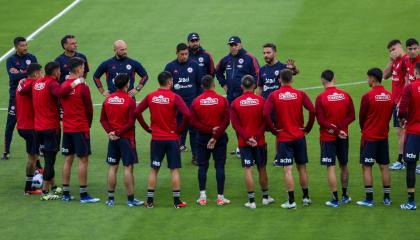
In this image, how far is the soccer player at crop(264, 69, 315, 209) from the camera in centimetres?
1728

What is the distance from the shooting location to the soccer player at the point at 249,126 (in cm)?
1742

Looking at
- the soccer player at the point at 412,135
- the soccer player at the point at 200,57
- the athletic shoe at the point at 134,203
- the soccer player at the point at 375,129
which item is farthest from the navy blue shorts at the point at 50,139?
the soccer player at the point at 412,135

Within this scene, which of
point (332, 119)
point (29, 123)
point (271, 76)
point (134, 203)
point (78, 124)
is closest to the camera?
point (332, 119)

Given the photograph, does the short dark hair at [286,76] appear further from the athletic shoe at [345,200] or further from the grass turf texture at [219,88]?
the athletic shoe at [345,200]

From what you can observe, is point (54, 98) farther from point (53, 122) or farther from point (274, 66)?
point (274, 66)

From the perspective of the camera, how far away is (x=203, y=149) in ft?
58.5

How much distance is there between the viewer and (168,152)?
17625 mm

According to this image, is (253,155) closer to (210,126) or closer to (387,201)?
Result: (210,126)

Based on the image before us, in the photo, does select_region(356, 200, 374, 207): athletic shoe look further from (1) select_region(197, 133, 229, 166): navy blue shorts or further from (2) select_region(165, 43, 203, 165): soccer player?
(2) select_region(165, 43, 203, 165): soccer player

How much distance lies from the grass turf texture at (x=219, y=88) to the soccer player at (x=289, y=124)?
2.15 ft

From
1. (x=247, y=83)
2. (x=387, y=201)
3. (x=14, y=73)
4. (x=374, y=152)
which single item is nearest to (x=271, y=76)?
(x=247, y=83)

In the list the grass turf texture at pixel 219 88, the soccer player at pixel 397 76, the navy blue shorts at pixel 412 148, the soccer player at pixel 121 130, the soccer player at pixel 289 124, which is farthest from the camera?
the soccer player at pixel 397 76

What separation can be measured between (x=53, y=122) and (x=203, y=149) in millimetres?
2934

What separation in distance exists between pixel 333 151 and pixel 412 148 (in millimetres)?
1410
